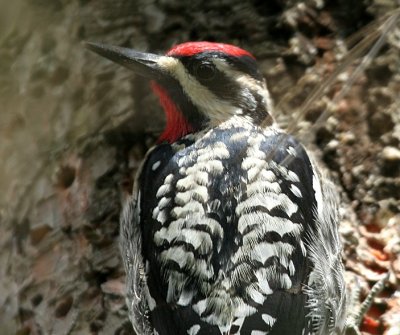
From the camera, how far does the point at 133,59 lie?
11.2 ft

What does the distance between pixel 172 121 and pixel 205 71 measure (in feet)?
0.82

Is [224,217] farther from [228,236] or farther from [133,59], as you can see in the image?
[133,59]

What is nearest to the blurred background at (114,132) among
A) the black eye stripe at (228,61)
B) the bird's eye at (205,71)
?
the black eye stripe at (228,61)

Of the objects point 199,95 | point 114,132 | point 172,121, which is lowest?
point 114,132

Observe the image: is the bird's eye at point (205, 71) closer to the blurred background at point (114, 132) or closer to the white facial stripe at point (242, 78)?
the white facial stripe at point (242, 78)

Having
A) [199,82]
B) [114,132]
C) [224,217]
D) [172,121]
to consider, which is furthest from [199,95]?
[224,217]

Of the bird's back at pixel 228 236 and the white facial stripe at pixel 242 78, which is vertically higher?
the white facial stripe at pixel 242 78

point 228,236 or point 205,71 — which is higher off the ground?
point 205,71

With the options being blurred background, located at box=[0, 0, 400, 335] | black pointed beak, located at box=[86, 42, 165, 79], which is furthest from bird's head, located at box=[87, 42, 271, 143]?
blurred background, located at box=[0, 0, 400, 335]

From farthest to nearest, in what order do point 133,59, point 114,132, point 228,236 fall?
point 114,132 < point 133,59 < point 228,236

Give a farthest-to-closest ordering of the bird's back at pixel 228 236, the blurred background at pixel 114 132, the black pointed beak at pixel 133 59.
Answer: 1. the blurred background at pixel 114 132
2. the black pointed beak at pixel 133 59
3. the bird's back at pixel 228 236

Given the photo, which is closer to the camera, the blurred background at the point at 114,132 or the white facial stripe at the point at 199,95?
the white facial stripe at the point at 199,95

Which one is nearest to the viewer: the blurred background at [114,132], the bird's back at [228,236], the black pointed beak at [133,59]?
the bird's back at [228,236]

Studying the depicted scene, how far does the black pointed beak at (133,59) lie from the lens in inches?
133
